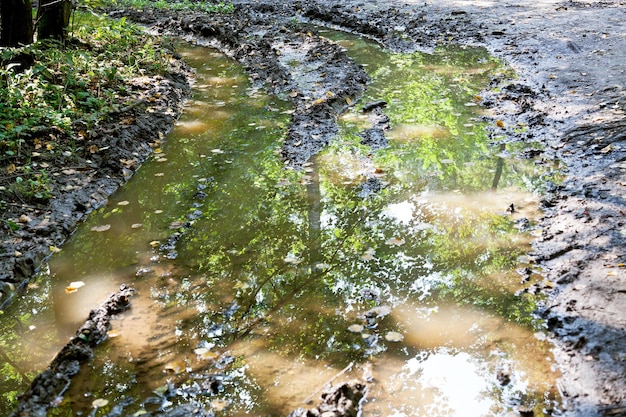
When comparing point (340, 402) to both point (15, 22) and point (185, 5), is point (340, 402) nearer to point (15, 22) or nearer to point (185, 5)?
point (15, 22)

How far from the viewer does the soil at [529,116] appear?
3477mm

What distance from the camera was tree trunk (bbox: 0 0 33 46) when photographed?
7379 mm

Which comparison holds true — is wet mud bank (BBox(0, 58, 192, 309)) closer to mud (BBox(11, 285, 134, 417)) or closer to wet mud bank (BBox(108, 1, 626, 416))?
mud (BBox(11, 285, 134, 417))

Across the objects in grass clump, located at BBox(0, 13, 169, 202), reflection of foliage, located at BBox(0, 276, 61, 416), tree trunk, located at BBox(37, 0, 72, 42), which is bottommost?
reflection of foliage, located at BBox(0, 276, 61, 416)

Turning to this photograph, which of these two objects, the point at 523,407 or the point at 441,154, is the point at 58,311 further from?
the point at 441,154

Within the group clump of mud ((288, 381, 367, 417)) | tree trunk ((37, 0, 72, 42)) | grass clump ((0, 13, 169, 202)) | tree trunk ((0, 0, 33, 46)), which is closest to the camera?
clump of mud ((288, 381, 367, 417))

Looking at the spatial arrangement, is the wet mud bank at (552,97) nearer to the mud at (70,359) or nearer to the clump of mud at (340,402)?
the clump of mud at (340,402)

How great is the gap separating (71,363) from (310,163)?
355cm

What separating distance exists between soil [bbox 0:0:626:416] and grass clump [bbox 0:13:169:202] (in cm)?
30

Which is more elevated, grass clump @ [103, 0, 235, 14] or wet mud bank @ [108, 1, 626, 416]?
wet mud bank @ [108, 1, 626, 416]

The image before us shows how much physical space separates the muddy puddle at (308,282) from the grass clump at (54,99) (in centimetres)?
81

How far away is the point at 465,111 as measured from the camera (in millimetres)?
7641

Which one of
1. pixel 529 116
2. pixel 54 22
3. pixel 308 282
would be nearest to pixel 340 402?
pixel 308 282

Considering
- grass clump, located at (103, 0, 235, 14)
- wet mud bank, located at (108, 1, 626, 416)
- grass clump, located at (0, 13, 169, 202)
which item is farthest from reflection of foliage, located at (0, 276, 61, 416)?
grass clump, located at (103, 0, 235, 14)
